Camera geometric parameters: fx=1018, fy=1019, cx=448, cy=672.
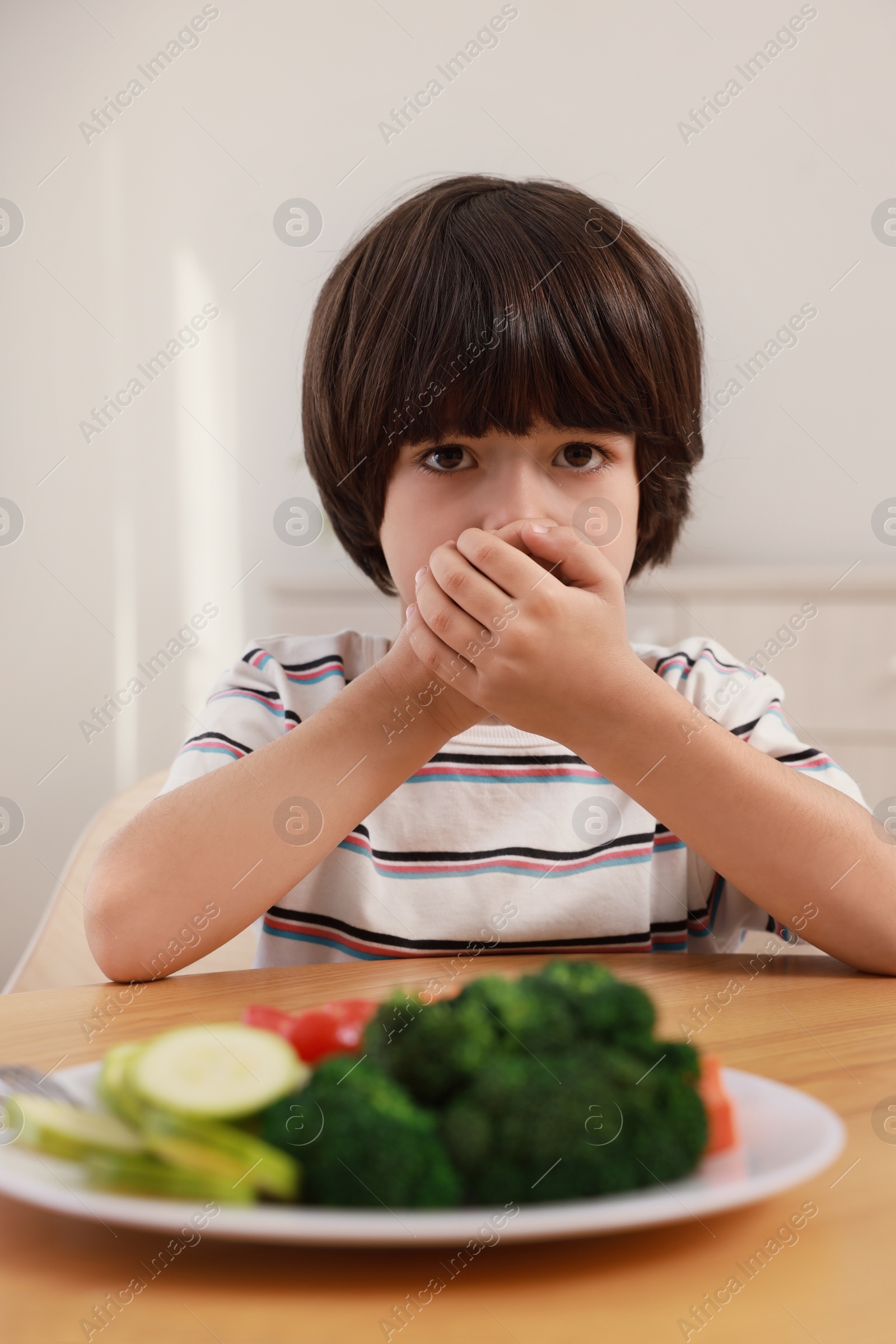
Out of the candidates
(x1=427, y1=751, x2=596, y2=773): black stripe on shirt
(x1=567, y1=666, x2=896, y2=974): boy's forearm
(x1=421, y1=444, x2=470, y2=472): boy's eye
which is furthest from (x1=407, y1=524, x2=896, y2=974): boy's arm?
(x1=427, y1=751, x2=596, y2=773): black stripe on shirt

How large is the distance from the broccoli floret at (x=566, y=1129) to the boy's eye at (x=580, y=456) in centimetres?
63

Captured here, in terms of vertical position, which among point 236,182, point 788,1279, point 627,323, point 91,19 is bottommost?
point 788,1279

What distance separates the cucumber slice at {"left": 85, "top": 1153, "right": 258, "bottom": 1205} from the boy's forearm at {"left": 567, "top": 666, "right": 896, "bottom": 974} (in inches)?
18.7

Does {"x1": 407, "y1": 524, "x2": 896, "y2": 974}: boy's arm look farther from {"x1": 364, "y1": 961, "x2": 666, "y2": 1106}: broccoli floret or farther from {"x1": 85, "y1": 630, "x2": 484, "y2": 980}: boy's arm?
{"x1": 364, "y1": 961, "x2": 666, "y2": 1106}: broccoli floret

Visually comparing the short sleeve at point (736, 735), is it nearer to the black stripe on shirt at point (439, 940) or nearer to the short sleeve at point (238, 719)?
the black stripe on shirt at point (439, 940)

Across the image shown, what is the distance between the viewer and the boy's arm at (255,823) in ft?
2.27

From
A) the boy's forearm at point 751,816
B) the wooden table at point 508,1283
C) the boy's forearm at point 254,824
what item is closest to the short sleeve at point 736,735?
the boy's forearm at point 751,816

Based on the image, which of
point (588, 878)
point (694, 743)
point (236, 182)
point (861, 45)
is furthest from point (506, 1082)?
point (236, 182)

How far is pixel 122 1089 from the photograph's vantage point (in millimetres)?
267

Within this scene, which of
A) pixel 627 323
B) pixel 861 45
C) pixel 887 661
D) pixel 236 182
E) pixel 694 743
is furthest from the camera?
pixel 236 182

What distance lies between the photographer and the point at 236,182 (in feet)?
7.98

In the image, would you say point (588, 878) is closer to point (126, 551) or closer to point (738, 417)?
point (738, 417)

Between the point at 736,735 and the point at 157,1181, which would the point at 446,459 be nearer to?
the point at 736,735

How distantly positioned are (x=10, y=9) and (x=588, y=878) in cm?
265
